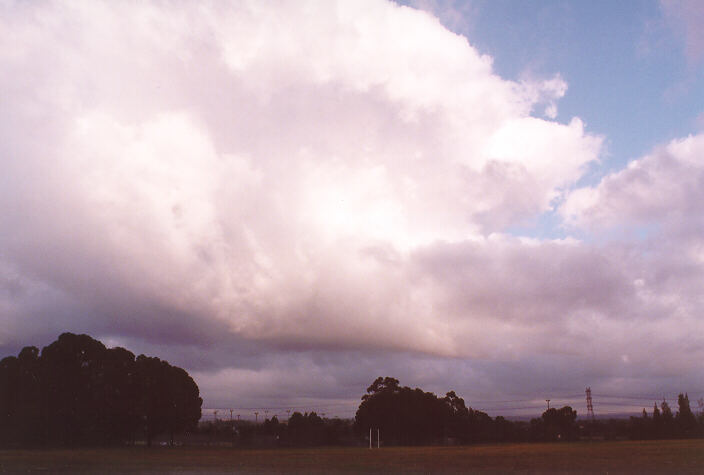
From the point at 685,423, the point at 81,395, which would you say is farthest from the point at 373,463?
the point at 685,423

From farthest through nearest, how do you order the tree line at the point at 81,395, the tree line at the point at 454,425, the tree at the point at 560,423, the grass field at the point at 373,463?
the tree at the point at 560,423
the tree line at the point at 454,425
the tree line at the point at 81,395
the grass field at the point at 373,463

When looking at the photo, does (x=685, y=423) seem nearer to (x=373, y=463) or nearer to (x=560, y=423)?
(x=560, y=423)

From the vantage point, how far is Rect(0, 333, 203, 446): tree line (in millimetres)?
79688

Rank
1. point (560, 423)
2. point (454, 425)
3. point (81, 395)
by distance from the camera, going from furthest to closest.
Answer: point (560, 423)
point (454, 425)
point (81, 395)

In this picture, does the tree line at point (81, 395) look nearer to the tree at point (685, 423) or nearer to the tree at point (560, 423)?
the tree at point (560, 423)

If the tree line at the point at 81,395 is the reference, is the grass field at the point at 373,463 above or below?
below

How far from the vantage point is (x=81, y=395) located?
81812 mm

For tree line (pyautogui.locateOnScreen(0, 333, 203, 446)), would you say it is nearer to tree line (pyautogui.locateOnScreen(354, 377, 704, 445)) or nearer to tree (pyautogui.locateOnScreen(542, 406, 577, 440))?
tree line (pyautogui.locateOnScreen(354, 377, 704, 445))

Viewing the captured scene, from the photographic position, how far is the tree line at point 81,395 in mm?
79688

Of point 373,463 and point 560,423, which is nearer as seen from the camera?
point 373,463

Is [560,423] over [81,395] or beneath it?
beneath

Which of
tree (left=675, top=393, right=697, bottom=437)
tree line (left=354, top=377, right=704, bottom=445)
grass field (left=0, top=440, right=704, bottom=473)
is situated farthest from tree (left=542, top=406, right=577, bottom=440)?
grass field (left=0, top=440, right=704, bottom=473)

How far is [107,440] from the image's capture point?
87062 millimetres

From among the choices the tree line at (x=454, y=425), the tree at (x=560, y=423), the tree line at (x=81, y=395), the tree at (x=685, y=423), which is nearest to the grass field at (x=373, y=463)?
the tree line at (x=81, y=395)
